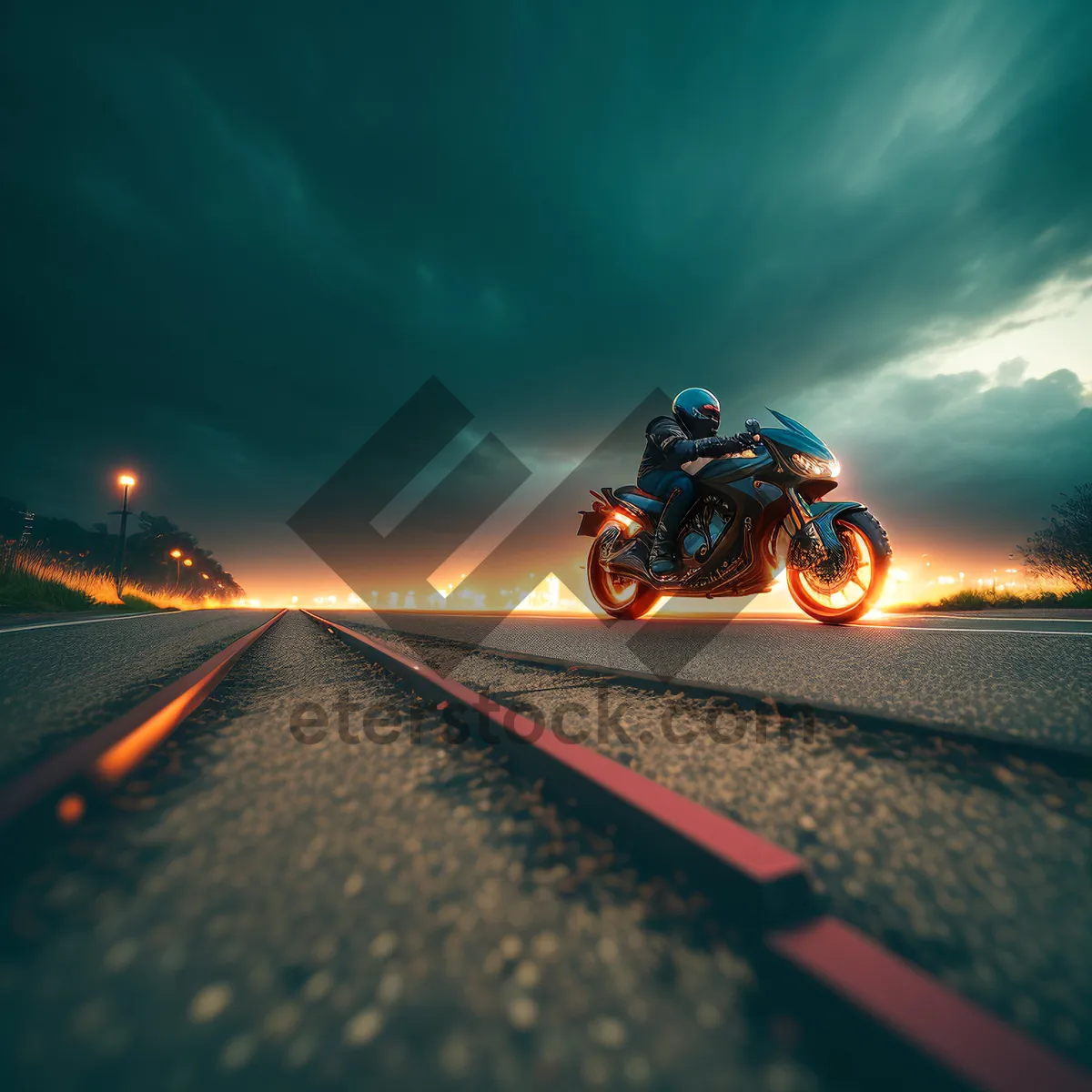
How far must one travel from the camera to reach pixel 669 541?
15.9 ft

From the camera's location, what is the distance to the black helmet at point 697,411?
5.11 m

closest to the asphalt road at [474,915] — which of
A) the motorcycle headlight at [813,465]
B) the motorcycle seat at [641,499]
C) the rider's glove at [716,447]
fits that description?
the motorcycle headlight at [813,465]

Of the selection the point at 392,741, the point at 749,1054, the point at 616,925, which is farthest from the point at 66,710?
the point at 749,1054

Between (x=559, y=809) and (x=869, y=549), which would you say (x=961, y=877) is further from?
(x=869, y=549)

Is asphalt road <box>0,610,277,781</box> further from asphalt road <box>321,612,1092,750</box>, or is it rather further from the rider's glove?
the rider's glove

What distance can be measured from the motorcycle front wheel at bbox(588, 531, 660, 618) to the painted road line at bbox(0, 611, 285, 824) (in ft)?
14.8

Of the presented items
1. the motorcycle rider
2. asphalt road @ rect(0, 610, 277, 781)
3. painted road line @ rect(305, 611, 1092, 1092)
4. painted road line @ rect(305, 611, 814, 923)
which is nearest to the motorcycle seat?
the motorcycle rider

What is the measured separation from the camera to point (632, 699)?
A: 1772mm

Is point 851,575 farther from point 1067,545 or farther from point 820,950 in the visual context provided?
point 1067,545

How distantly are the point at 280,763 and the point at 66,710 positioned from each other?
0.97m

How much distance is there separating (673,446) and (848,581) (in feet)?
5.92

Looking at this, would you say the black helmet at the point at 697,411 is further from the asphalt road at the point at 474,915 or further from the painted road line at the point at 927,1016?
the painted road line at the point at 927,1016

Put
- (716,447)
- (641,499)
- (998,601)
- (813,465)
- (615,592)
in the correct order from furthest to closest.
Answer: (998,601) → (615,592) → (641,499) → (716,447) → (813,465)

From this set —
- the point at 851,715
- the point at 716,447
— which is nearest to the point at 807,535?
the point at 716,447
